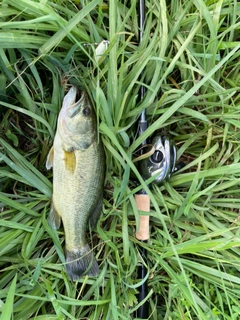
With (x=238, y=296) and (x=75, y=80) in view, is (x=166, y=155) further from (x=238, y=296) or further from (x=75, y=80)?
(x=238, y=296)

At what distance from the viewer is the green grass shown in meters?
1.63

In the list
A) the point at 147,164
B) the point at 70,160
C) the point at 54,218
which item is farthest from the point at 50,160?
the point at 147,164

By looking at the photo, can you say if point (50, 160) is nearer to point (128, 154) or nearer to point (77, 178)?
point (77, 178)

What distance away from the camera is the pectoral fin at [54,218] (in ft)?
5.81

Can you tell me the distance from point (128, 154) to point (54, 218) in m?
0.54

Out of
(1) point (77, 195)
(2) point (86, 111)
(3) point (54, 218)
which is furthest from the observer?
(3) point (54, 218)

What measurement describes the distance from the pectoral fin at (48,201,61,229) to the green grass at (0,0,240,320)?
3cm

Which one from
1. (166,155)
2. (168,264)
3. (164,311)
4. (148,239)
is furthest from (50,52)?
(164,311)

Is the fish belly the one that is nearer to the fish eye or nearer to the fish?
the fish

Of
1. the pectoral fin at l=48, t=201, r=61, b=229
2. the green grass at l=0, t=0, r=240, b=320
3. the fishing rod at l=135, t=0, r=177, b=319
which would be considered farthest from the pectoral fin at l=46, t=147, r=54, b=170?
the fishing rod at l=135, t=0, r=177, b=319

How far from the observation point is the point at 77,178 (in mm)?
1645

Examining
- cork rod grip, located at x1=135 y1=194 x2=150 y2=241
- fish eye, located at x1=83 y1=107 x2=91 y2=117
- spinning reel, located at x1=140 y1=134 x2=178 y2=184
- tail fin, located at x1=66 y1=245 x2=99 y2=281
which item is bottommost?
tail fin, located at x1=66 y1=245 x2=99 y2=281

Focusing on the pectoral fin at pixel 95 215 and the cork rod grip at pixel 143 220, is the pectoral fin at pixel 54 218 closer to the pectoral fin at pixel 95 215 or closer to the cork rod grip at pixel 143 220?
the pectoral fin at pixel 95 215

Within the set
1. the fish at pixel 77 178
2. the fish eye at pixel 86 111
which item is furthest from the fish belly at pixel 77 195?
the fish eye at pixel 86 111
